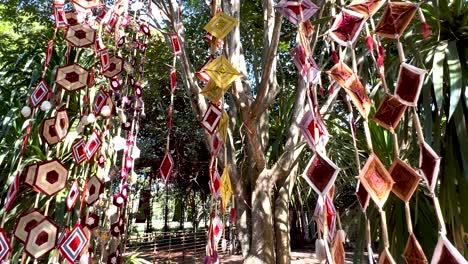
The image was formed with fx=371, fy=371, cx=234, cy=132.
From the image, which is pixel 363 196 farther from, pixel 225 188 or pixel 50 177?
pixel 50 177

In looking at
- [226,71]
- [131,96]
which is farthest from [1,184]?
[226,71]

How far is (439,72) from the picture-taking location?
1232 mm

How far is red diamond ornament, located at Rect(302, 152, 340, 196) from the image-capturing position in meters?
0.39

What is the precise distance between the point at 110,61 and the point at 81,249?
0.54 metres

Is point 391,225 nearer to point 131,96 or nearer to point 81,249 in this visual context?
point 131,96

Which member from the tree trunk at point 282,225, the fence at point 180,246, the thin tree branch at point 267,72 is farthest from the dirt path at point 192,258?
the thin tree branch at point 267,72

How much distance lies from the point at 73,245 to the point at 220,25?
0.43 m

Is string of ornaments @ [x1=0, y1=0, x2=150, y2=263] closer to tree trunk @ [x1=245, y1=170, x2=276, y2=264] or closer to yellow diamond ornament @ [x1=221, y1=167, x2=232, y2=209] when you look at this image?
yellow diamond ornament @ [x1=221, y1=167, x2=232, y2=209]

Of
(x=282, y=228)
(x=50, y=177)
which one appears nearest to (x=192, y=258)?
(x=282, y=228)

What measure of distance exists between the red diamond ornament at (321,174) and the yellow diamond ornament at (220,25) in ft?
1.00

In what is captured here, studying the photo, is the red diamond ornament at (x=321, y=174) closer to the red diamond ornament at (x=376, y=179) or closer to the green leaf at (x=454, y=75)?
the red diamond ornament at (x=376, y=179)

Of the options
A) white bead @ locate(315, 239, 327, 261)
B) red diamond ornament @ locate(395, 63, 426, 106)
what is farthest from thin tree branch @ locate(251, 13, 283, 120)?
white bead @ locate(315, 239, 327, 261)

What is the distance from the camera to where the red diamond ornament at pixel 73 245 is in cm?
59

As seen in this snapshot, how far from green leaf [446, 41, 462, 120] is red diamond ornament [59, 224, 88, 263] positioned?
3.46 feet
